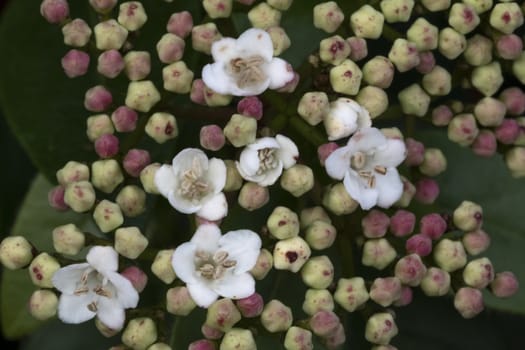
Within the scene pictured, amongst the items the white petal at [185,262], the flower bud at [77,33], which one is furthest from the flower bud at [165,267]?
the flower bud at [77,33]

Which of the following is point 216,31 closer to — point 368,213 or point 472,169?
point 368,213

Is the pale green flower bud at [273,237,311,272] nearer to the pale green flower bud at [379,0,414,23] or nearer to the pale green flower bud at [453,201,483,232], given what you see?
the pale green flower bud at [453,201,483,232]

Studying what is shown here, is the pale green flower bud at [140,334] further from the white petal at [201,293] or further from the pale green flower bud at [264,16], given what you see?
the pale green flower bud at [264,16]

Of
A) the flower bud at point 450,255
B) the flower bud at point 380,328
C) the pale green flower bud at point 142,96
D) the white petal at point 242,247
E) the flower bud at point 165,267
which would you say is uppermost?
the pale green flower bud at point 142,96

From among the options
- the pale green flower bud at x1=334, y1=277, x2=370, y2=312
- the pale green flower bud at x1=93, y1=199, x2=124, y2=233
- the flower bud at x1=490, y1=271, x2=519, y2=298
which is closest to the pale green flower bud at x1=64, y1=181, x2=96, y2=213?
the pale green flower bud at x1=93, y1=199, x2=124, y2=233

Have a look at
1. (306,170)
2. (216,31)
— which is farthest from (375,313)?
(216,31)

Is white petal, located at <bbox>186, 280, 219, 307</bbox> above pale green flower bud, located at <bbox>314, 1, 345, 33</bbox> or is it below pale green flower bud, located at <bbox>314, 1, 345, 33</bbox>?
below

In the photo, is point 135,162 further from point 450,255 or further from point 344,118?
point 450,255
